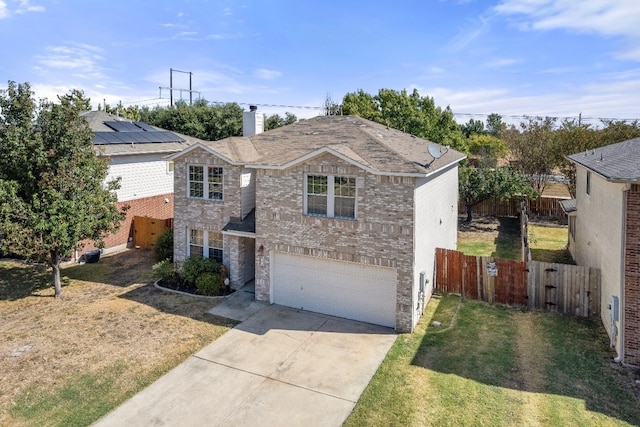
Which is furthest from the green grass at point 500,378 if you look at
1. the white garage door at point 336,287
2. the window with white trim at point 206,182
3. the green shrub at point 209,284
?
the window with white trim at point 206,182

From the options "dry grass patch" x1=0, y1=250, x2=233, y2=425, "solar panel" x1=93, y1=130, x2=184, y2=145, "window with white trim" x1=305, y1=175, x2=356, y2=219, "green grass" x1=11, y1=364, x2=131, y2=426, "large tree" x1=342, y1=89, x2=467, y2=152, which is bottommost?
"green grass" x1=11, y1=364, x2=131, y2=426

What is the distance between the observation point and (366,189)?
13.4 meters

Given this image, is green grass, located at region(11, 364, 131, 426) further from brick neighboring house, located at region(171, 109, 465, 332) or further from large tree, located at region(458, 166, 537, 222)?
large tree, located at region(458, 166, 537, 222)

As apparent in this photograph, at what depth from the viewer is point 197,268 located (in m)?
16.8

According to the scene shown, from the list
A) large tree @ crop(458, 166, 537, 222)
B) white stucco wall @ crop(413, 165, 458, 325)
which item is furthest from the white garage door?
large tree @ crop(458, 166, 537, 222)

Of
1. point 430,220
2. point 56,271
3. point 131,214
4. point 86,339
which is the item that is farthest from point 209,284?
point 131,214

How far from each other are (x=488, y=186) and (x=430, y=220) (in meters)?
14.8

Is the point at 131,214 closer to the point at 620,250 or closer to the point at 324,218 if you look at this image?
the point at 324,218

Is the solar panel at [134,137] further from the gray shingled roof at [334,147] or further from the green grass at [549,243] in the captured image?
the green grass at [549,243]

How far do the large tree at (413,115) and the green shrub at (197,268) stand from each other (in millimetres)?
18819

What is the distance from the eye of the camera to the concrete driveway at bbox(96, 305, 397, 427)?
9.07 meters

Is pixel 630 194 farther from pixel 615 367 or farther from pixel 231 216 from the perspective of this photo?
pixel 231 216

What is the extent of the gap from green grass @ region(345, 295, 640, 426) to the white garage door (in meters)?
1.44

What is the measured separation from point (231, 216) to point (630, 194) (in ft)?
42.1
